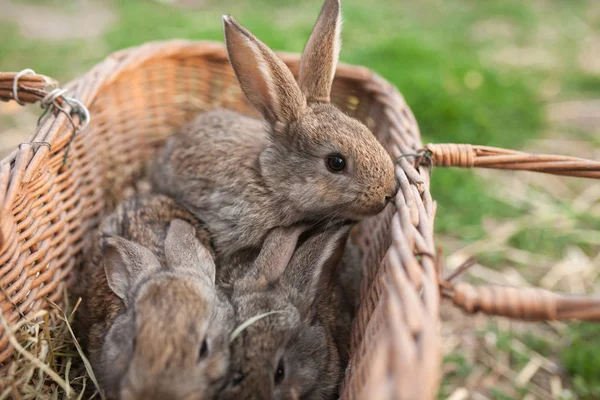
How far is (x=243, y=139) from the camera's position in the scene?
325cm

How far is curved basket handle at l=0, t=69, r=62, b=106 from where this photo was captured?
9.00 ft

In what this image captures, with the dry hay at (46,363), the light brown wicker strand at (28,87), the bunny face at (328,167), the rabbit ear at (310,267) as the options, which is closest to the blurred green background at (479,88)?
the rabbit ear at (310,267)

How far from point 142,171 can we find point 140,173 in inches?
0.8

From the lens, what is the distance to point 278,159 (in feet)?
9.67

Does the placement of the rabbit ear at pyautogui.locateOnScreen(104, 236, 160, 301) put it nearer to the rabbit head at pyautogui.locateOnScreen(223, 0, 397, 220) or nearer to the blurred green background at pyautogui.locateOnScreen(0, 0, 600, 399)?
the rabbit head at pyautogui.locateOnScreen(223, 0, 397, 220)

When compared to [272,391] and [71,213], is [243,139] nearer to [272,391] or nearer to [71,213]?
[71,213]

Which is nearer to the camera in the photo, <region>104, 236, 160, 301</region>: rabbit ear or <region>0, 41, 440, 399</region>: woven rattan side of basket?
<region>0, 41, 440, 399</region>: woven rattan side of basket

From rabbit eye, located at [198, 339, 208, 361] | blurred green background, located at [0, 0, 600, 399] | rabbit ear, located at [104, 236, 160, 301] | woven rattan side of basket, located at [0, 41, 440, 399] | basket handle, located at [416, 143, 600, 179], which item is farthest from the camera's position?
blurred green background, located at [0, 0, 600, 399]

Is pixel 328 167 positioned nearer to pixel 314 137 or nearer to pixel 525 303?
pixel 314 137

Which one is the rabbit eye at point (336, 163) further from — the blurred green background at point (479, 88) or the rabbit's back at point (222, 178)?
the blurred green background at point (479, 88)

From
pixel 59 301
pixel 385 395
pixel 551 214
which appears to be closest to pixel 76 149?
pixel 59 301

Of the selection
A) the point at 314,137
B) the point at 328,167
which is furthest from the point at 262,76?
the point at 328,167

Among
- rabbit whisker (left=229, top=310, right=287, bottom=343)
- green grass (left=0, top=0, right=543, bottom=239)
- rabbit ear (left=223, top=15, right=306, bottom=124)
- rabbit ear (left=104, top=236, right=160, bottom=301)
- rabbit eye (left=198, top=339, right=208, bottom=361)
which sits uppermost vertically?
green grass (left=0, top=0, right=543, bottom=239)

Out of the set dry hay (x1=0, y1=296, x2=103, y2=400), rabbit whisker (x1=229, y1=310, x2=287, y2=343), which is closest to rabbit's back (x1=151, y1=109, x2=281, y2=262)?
rabbit whisker (x1=229, y1=310, x2=287, y2=343)
